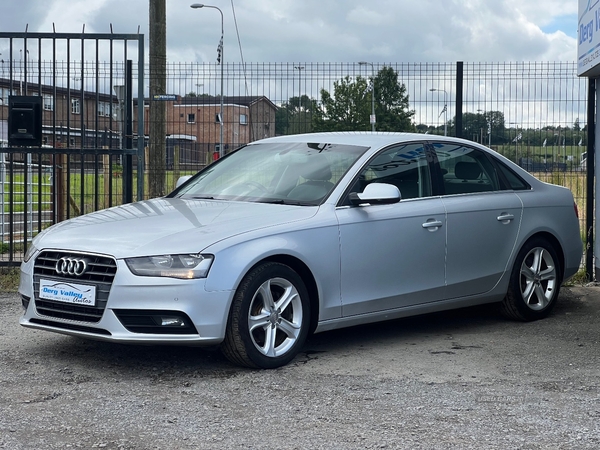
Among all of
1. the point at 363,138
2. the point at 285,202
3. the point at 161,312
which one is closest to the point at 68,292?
the point at 161,312

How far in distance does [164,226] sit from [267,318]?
870mm

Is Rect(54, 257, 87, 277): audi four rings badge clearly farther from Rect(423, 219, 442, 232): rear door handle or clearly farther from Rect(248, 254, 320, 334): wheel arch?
Rect(423, 219, 442, 232): rear door handle

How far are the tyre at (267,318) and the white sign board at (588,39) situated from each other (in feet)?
16.0

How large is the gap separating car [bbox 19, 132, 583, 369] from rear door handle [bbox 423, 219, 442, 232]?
1 centimetres

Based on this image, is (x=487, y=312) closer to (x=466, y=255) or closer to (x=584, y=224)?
(x=466, y=255)

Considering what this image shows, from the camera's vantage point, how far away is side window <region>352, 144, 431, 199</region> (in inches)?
267

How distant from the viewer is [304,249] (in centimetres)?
600

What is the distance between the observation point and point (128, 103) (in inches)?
405

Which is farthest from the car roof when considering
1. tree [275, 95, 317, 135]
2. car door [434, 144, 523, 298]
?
tree [275, 95, 317, 135]

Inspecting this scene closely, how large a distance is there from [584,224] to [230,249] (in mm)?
6357

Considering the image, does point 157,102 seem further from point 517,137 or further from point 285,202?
point 285,202

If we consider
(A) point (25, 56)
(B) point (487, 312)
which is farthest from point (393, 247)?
(A) point (25, 56)

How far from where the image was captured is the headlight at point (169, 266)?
17.9 feet

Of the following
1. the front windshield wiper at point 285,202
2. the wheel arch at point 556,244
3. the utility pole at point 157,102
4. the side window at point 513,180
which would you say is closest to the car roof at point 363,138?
the side window at point 513,180
